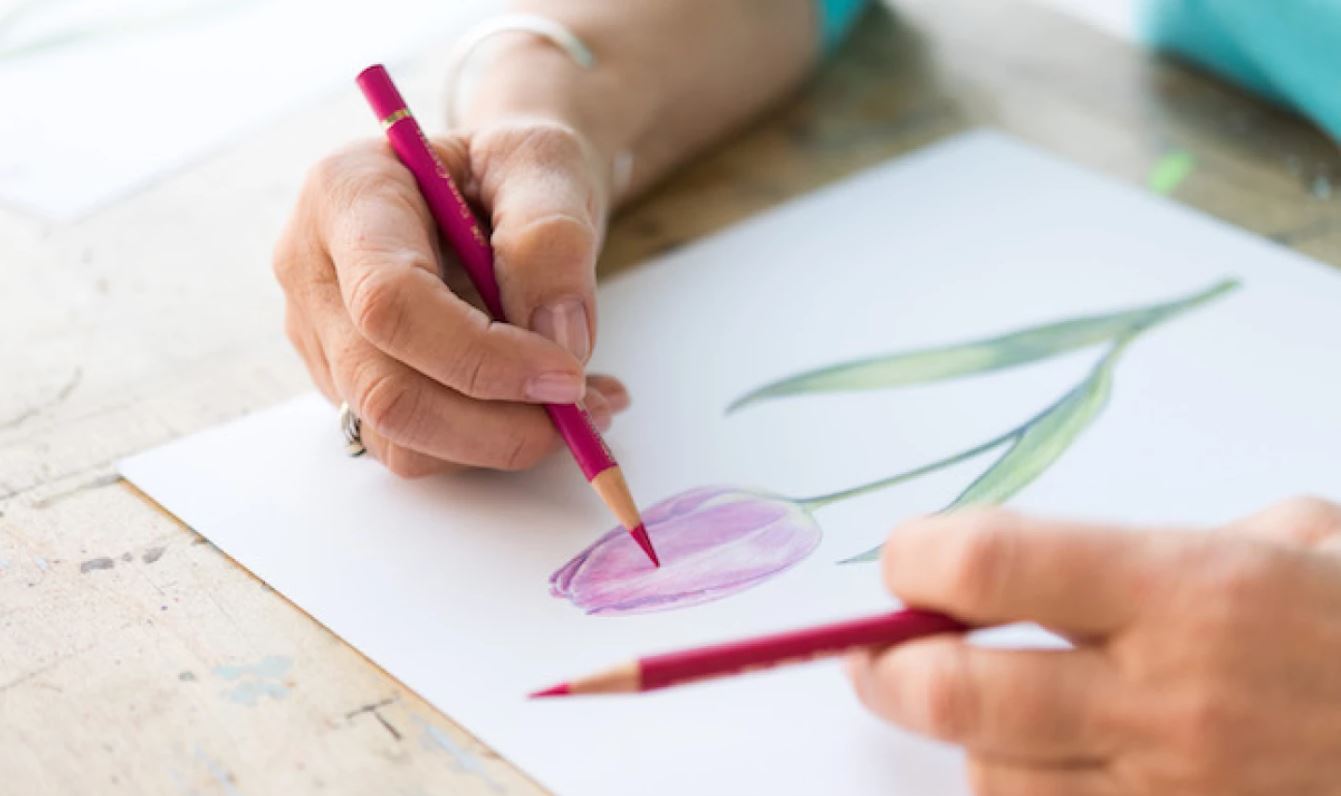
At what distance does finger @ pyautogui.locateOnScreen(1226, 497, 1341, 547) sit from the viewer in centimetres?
53

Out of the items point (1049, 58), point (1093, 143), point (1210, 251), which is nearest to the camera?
point (1210, 251)

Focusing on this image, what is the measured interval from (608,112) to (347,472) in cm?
29

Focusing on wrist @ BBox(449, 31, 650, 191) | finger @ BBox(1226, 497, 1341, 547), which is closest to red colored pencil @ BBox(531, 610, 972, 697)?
finger @ BBox(1226, 497, 1341, 547)

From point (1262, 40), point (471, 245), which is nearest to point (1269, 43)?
point (1262, 40)

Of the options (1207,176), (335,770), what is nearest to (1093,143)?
(1207,176)

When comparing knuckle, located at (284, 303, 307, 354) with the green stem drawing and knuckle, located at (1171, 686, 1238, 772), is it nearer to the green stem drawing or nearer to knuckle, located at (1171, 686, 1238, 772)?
the green stem drawing

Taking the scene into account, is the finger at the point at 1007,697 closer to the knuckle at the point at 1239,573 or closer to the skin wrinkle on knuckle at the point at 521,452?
the knuckle at the point at 1239,573

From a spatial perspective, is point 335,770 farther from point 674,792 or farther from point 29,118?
point 29,118

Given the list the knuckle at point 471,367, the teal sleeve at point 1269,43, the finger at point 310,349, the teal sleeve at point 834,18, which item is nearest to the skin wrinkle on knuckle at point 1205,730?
the knuckle at point 471,367

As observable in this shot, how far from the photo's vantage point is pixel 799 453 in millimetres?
706

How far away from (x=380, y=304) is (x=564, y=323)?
8cm

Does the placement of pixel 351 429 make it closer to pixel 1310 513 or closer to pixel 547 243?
pixel 547 243

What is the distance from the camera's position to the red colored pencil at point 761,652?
468mm

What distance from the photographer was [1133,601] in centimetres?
46
